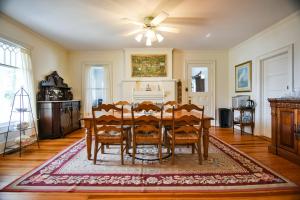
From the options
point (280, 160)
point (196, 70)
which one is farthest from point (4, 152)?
point (196, 70)

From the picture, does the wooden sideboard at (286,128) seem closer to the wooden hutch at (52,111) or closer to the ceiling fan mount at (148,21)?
the ceiling fan mount at (148,21)

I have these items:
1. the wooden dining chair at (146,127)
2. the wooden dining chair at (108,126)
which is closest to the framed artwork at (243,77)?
the wooden dining chair at (146,127)

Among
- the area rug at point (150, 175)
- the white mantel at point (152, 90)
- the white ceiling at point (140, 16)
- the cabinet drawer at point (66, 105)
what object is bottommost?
the area rug at point (150, 175)

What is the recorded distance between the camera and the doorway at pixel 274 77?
367 centimetres

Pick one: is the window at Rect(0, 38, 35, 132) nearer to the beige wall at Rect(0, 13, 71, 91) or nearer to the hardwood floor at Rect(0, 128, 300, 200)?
the beige wall at Rect(0, 13, 71, 91)

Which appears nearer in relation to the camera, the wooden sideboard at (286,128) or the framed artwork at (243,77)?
the wooden sideboard at (286,128)

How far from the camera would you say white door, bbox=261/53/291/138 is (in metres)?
3.87

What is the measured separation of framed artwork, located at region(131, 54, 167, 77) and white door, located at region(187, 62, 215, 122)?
949mm

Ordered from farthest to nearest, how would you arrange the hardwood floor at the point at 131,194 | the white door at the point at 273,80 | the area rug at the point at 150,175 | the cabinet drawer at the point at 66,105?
1. the cabinet drawer at the point at 66,105
2. the white door at the point at 273,80
3. the area rug at the point at 150,175
4. the hardwood floor at the point at 131,194

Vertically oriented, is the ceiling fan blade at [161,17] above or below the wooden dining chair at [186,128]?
above

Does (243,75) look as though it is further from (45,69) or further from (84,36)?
(45,69)

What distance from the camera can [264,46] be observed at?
14.4 ft

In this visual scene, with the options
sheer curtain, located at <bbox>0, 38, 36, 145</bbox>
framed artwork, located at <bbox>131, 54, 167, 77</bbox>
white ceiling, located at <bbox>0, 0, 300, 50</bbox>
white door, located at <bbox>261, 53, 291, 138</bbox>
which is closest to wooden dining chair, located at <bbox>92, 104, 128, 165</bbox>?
white ceiling, located at <bbox>0, 0, 300, 50</bbox>

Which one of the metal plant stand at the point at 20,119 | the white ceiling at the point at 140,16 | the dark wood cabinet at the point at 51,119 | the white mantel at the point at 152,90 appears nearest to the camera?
the white ceiling at the point at 140,16
